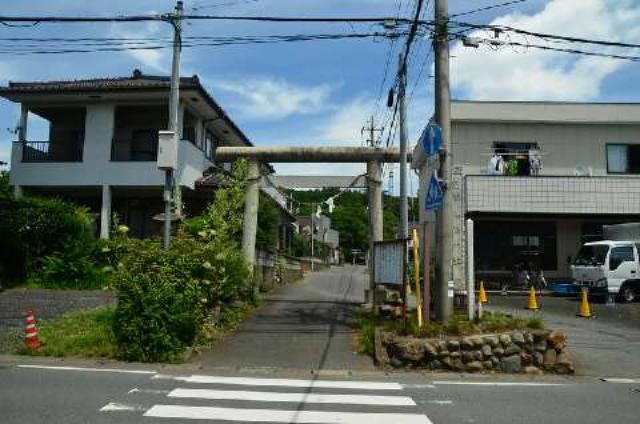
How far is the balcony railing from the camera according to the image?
25.2 m

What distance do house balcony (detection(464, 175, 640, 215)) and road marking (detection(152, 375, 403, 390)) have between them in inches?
631

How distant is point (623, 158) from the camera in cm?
2636

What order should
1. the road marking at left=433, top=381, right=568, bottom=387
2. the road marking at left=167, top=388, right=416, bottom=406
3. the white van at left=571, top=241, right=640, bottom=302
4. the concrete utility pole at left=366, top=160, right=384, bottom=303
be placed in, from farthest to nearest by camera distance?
1. the white van at left=571, top=241, right=640, bottom=302
2. the concrete utility pole at left=366, top=160, right=384, bottom=303
3. the road marking at left=433, top=381, right=568, bottom=387
4. the road marking at left=167, top=388, right=416, bottom=406

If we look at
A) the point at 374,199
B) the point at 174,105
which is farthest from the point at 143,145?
the point at 174,105

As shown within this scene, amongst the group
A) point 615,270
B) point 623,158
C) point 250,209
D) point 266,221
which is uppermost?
point 623,158

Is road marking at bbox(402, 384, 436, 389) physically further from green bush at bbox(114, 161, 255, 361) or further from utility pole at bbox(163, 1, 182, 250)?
utility pole at bbox(163, 1, 182, 250)

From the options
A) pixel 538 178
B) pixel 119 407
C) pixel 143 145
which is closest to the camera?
pixel 119 407

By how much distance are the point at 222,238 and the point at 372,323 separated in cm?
401

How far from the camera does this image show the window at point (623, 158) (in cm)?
2628

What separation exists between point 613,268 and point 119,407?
19.5 metres

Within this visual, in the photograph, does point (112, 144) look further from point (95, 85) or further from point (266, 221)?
point (266, 221)

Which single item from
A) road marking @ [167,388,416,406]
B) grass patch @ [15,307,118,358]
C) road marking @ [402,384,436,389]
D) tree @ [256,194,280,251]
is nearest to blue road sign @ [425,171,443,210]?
road marking @ [402,384,436,389]

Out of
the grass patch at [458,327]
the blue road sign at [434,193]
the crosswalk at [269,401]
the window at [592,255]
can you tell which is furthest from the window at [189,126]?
the crosswalk at [269,401]

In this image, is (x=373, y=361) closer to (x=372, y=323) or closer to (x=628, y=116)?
(x=372, y=323)
